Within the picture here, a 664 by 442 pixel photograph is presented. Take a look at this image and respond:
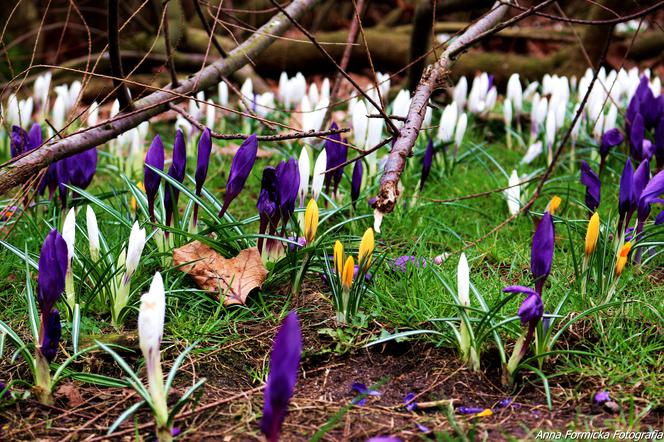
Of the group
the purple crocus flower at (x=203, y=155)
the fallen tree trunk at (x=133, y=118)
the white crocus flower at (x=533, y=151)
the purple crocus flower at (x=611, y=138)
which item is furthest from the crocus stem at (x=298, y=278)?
the white crocus flower at (x=533, y=151)

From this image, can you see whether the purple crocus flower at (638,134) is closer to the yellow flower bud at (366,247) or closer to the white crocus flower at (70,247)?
the yellow flower bud at (366,247)

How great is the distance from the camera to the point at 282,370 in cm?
141

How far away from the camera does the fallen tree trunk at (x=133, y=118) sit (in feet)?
8.49

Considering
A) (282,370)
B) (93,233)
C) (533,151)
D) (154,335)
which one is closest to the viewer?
(282,370)

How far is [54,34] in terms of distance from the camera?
356 inches

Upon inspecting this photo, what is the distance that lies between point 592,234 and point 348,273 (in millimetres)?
783

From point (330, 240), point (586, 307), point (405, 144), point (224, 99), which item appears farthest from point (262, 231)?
point (224, 99)

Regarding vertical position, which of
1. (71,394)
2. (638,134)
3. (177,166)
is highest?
(638,134)

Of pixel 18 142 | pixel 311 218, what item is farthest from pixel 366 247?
pixel 18 142

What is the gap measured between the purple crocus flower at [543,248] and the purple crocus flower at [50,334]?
1304 millimetres

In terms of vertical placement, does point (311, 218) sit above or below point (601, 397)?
above

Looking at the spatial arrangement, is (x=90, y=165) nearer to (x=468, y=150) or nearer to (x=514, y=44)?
(x=468, y=150)

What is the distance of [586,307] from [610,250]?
0.34 metres

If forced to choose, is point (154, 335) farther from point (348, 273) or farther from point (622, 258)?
point (622, 258)
